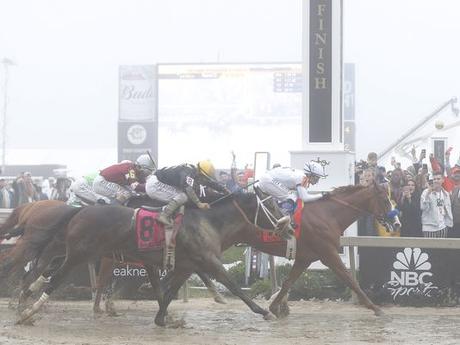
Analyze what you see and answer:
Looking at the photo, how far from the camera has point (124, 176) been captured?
434 inches

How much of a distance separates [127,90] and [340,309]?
149ft

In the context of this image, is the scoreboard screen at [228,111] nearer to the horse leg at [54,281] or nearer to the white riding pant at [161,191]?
the white riding pant at [161,191]

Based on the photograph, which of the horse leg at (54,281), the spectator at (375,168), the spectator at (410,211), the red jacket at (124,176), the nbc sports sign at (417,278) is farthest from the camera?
the spectator at (375,168)

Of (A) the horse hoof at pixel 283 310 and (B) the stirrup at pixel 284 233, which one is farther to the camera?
(A) the horse hoof at pixel 283 310

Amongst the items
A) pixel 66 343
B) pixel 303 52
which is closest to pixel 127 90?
pixel 303 52

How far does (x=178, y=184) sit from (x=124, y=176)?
1316mm

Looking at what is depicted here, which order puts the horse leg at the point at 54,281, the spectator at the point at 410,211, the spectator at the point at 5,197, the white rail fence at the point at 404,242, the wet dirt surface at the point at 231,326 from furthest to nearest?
the spectator at the point at 5,197
the spectator at the point at 410,211
the white rail fence at the point at 404,242
the horse leg at the point at 54,281
the wet dirt surface at the point at 231,326

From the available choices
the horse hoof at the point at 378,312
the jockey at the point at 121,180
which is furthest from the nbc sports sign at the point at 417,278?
the jockey at the point at 121,180

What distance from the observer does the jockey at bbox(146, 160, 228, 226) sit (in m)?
9.70

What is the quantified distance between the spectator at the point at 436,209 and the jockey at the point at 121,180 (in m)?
4.20

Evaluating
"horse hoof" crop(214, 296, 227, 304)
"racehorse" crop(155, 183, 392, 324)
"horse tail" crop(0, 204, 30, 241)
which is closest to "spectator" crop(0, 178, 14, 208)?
"horse tail" crop(0, 204, 30, 241)

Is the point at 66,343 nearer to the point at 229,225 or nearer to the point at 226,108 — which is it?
the point at 229,225

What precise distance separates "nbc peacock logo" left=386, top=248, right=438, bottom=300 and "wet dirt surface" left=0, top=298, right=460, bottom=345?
0.29m

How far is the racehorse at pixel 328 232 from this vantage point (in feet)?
35.8
